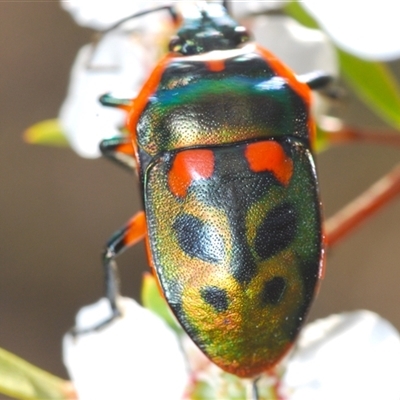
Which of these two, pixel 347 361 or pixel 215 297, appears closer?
pixel 215 297

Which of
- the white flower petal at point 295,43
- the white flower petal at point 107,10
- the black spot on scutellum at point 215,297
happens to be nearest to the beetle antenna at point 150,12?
the white flower petal at point 107,10

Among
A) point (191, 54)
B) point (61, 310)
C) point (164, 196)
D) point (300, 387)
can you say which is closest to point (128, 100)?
Answer: point (191, 54)

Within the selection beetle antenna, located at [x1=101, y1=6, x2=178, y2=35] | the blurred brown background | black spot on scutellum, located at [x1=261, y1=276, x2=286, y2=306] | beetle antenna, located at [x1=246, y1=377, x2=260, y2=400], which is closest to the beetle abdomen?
black spot on scutellum, located at [x1=261, y1=276, x2=286, y2=306]

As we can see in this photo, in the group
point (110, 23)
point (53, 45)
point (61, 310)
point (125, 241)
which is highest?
point (110, 23)

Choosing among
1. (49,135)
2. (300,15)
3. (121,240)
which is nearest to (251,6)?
(300,15)

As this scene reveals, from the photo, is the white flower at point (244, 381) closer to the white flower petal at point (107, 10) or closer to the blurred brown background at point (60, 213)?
the white flower petal at point (107, 10)

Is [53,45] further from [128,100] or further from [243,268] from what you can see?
[243,268]

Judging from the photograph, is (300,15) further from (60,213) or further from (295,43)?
(60,213)
